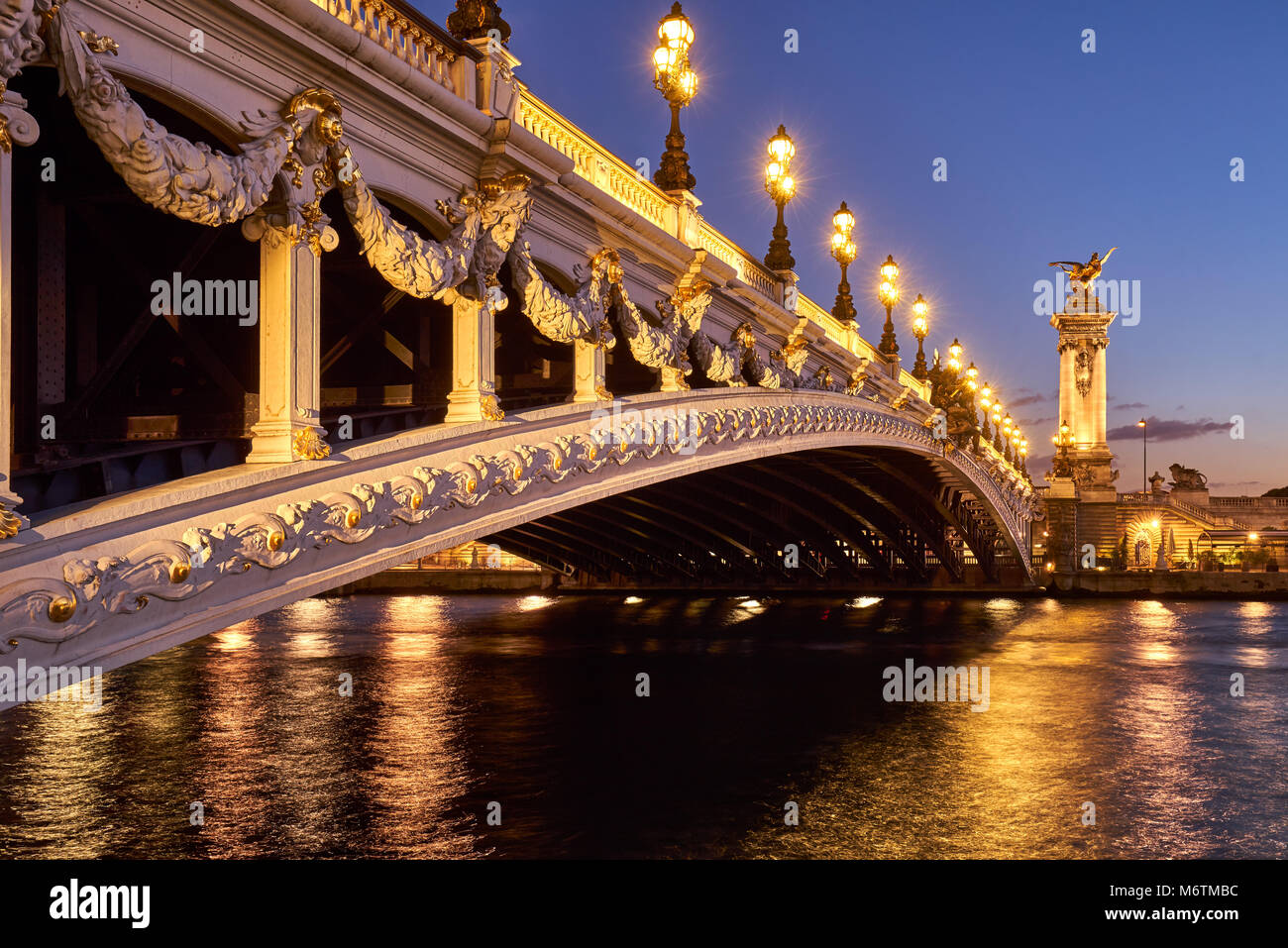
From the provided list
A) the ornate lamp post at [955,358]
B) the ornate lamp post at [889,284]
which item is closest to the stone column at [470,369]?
the ornate lamp post at [889,284]

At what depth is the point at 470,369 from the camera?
1179 cm

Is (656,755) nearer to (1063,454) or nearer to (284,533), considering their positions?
(284,533)

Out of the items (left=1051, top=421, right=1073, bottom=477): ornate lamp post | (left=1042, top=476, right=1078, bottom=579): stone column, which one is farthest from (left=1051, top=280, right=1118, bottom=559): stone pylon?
(left=1042, top=476, right=1078, bottom=579): stone column

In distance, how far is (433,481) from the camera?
34.2ft

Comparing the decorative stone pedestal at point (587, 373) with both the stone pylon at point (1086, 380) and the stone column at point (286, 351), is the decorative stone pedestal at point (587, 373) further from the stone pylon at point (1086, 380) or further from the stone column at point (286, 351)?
the stone pylon at point (1086, 380)

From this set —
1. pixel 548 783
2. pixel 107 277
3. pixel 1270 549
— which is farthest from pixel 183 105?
pixel 1270 549

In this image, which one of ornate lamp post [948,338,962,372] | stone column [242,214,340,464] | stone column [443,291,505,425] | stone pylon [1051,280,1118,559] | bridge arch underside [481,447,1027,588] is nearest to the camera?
stone column [242,214,340,464]

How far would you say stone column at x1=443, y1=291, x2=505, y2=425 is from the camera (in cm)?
1172

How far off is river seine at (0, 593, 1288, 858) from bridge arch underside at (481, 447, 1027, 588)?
708cm

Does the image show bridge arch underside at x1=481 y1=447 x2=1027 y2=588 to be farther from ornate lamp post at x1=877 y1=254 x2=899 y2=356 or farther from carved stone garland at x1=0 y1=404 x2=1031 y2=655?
carved stone garland at x1=0 y1=404 x2=1031 y2=655

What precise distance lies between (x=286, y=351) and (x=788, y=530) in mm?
34870

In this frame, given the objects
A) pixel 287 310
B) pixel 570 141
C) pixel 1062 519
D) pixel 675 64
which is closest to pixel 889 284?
pixel 675 64
